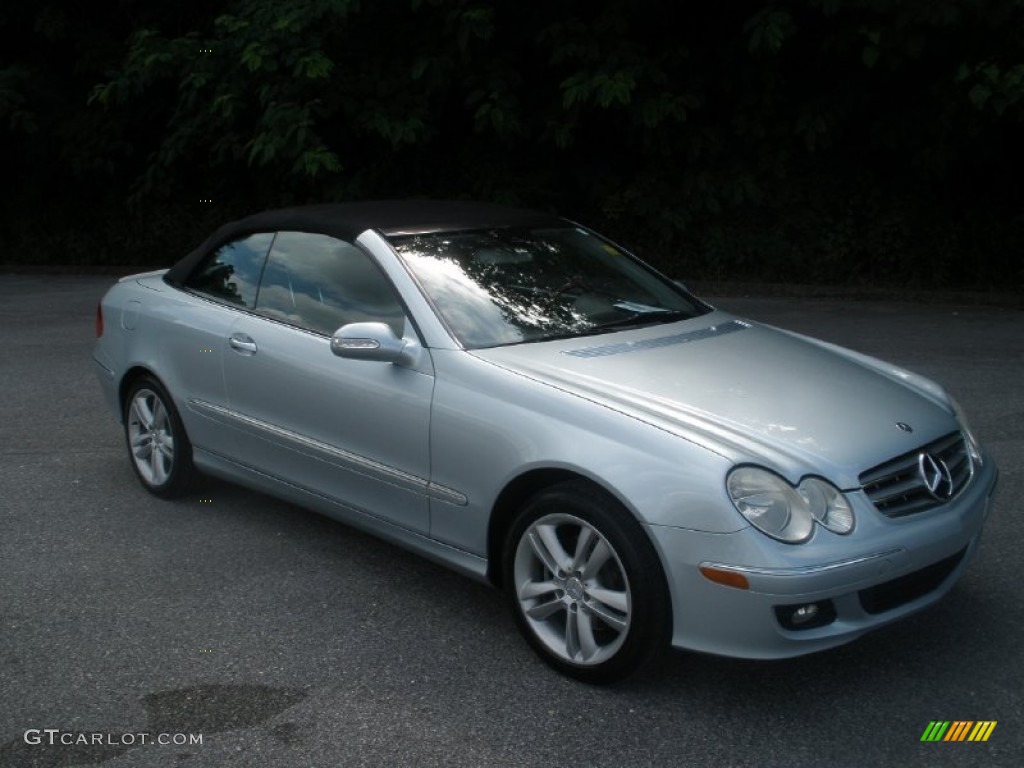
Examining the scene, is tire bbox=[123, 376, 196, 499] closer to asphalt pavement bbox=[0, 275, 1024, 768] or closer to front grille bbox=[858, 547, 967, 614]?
asphalt pavement bbox=[0, 275, 1024, 768]

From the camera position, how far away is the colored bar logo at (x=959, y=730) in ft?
12.6

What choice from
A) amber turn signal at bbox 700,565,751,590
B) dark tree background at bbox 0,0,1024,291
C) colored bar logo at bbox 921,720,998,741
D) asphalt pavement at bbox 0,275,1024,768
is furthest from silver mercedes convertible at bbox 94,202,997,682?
dark tree background at bbox 0,0,1024,291

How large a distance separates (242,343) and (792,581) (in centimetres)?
279

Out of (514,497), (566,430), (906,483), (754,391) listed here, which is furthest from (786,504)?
(514,497)

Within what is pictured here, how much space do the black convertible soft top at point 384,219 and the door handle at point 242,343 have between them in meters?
0.54

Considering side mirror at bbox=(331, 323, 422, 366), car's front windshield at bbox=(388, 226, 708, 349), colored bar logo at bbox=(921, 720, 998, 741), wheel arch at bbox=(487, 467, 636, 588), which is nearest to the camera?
colored bar logo at bbox=(921, 720, 998, 741)

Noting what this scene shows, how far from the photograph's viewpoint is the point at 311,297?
5.53 m

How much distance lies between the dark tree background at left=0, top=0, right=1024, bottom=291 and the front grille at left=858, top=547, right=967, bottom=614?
9146mm

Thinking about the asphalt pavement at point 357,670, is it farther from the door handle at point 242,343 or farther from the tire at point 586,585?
the door handle at point 242,343

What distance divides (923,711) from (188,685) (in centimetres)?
230

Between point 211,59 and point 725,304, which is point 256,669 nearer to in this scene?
point 725,304

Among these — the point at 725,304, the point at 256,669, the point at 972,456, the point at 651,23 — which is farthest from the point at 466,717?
the point at 651,23

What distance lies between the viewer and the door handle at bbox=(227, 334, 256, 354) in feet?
18.4

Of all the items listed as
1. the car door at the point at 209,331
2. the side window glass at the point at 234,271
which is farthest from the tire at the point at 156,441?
the side window glass at the point at 234,271
